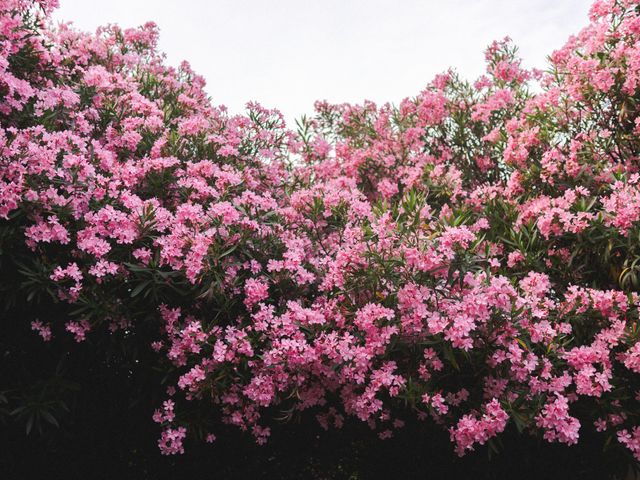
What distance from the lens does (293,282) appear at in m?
4.98

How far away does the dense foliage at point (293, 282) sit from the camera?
436cm

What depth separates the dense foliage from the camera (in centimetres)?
436

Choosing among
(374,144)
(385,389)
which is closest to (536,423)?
(385,389)

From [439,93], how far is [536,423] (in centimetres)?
562

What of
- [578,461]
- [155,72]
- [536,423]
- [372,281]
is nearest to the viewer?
[536,423]

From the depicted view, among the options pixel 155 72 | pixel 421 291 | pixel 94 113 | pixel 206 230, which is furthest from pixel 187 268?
pixel 155 72

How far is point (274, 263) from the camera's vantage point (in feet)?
15.7

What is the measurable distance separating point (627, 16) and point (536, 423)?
4.72m

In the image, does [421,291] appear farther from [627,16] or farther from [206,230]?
[627,16]

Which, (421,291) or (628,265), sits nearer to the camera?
(421,291)

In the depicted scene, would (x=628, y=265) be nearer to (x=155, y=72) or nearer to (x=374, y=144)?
(x=374, y=144)

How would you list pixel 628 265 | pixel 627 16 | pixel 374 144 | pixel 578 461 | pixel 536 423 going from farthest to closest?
1. pixel 374 144
2. pixel 627 16
3. pixel 578 461
4. pixel 628 265
5. pixel 536 423

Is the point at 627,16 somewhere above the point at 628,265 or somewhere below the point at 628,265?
above

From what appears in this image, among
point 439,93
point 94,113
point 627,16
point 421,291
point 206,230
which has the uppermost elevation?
point 439,93
